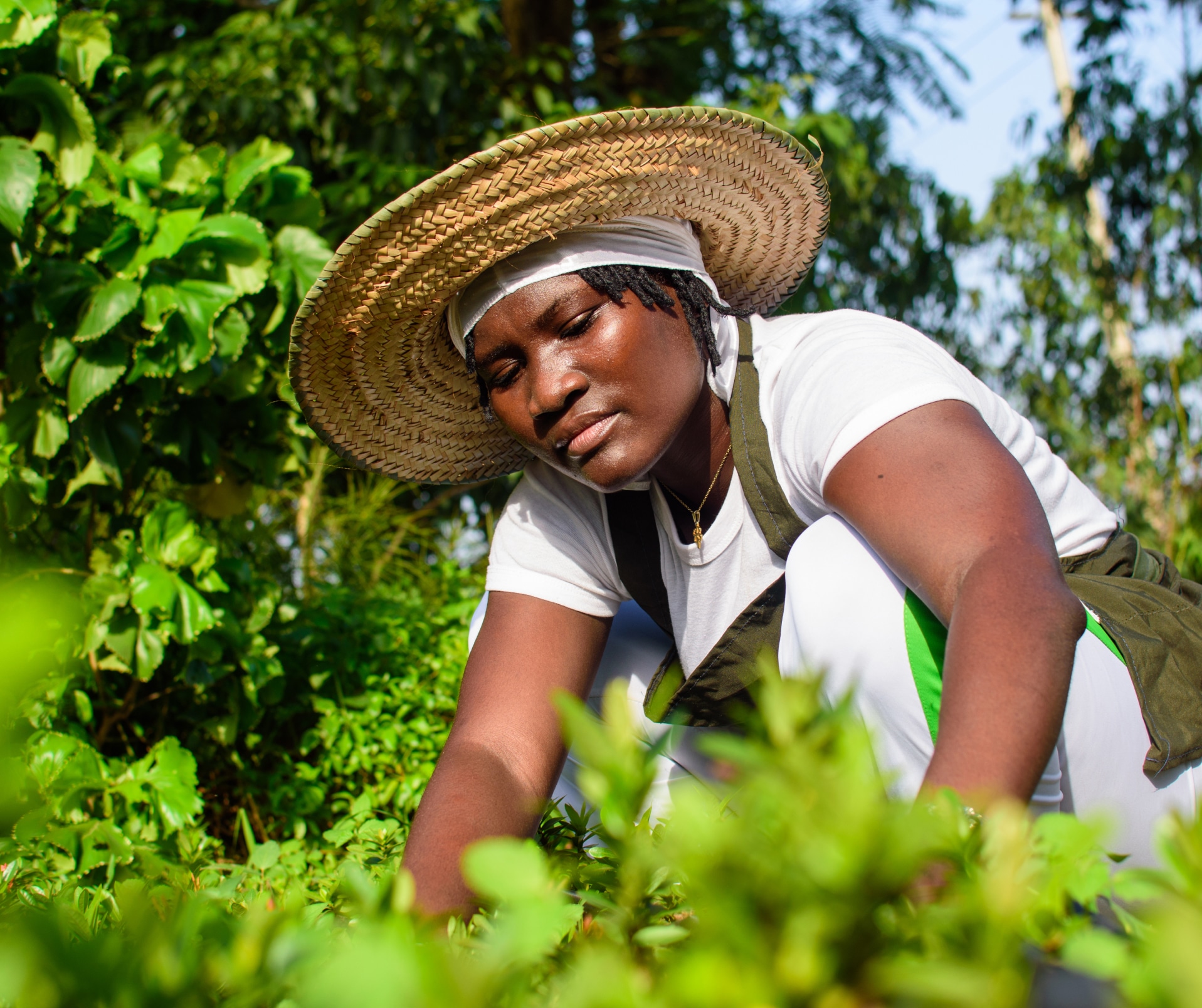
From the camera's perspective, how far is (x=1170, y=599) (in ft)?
5.54

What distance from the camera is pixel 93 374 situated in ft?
7.36

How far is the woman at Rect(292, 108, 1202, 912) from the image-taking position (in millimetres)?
1308

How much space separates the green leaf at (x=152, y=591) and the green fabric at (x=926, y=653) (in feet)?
5.11

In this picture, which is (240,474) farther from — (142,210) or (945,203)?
(945,203)

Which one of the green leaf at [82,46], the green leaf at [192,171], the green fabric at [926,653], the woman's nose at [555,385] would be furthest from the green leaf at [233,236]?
the green fabric at [926,653]

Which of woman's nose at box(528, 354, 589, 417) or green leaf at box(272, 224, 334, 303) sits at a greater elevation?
green leaf at box(272, 224, 334, 303)

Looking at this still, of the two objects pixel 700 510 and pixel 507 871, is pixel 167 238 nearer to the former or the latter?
pixel 700 510

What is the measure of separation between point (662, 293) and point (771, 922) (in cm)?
147

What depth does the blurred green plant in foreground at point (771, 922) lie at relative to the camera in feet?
1.34

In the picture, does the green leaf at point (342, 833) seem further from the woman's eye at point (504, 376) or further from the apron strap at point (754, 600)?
the woman's eye at point (504, 376)

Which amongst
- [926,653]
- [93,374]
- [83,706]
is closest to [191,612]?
[83,706]

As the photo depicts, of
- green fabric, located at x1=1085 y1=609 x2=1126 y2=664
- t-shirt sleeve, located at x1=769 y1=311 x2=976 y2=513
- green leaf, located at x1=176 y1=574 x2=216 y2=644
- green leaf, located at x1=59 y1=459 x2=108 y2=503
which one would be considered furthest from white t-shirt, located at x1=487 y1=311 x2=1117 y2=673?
green leaf, located at x1=59 y1=459 x2=108 y2=503

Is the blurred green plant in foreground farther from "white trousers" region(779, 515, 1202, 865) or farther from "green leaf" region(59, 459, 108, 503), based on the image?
"green leaf" region(59, 459, 108, 503)

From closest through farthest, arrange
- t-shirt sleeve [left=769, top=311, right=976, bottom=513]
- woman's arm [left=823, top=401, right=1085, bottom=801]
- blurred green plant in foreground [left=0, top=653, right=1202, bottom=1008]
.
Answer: blurred green plant in foreground [left=0, top=653, right=1202, bottom=1008], woman's arm [left=823, top=401, right=1085, bottom=801], t-shirt sleeve [left=769, top=311, right=976, bottom=513]
